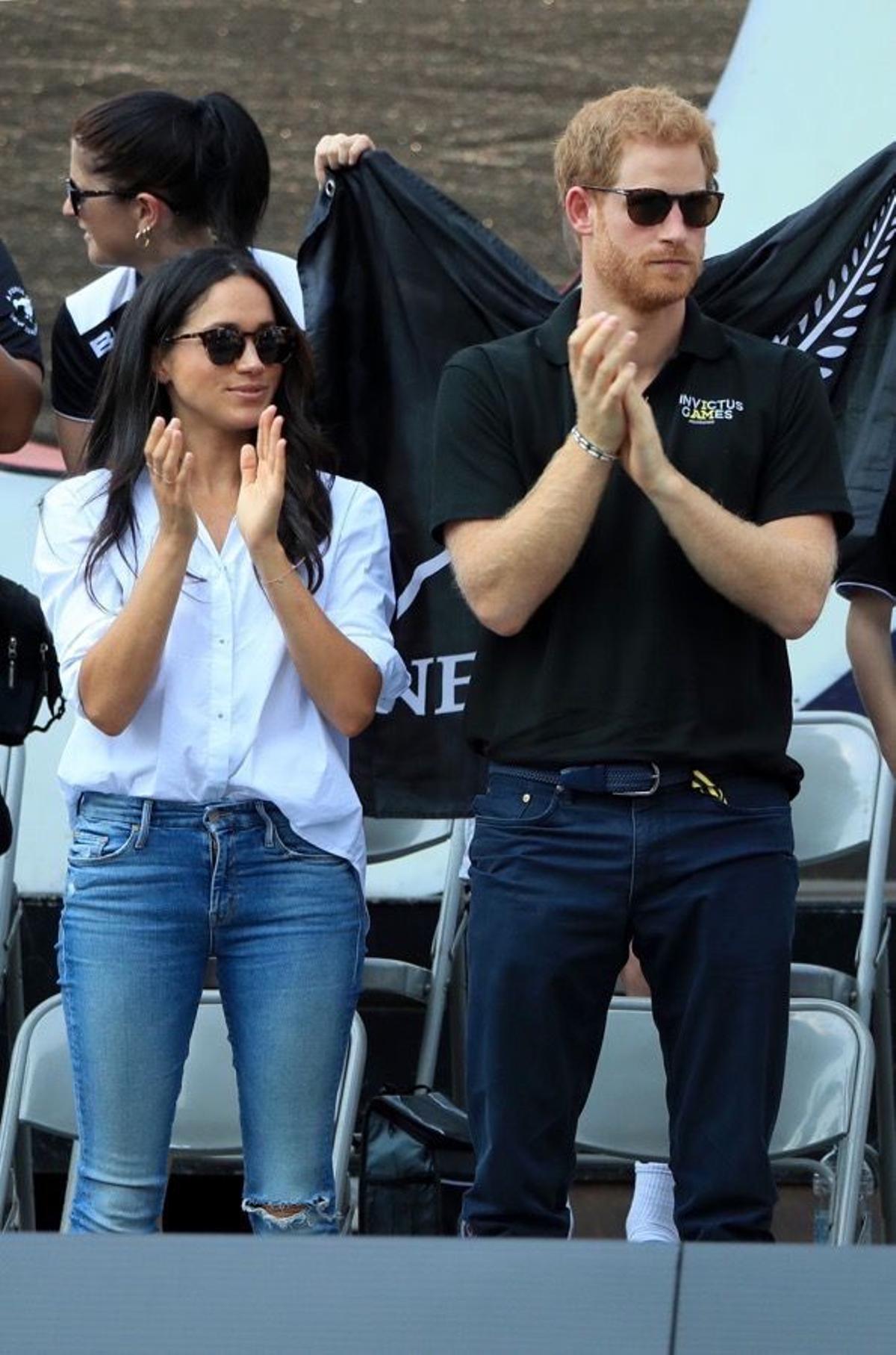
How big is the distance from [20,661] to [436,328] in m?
0.90

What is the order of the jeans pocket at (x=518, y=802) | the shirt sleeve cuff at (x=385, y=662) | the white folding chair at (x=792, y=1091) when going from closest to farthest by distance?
the jeans pocket at (x=518, y=802) < the shirt sleeve cuff at (x=385, y=662) < the white folding chair at (x=792, y=1091)

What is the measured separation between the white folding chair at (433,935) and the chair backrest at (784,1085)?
333mm

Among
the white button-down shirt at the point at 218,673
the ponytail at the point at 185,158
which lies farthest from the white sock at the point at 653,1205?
the ponytail at the point at 185,158

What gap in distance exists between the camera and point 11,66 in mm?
5203

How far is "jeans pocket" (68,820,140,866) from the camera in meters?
3.31

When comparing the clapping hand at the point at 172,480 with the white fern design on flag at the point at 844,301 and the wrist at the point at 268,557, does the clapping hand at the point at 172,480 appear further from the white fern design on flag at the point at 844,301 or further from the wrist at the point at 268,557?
the white fern design on flag at the point at 844,301

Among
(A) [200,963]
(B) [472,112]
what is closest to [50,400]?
(B) [472,112]

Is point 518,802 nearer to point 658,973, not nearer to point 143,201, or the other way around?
point 658,973

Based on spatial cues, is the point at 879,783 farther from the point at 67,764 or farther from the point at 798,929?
the point at 67,764

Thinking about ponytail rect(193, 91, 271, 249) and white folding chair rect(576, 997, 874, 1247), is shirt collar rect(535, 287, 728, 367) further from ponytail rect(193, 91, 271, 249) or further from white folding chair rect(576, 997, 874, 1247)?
white folding chair rect(576, 997, 874, 1247)

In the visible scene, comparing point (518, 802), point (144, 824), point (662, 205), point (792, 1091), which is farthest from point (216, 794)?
point (792, 1091)

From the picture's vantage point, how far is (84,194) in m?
4.09

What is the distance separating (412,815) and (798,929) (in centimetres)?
142

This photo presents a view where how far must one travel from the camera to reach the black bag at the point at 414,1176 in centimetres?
370
